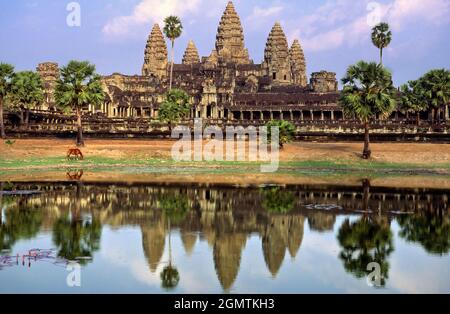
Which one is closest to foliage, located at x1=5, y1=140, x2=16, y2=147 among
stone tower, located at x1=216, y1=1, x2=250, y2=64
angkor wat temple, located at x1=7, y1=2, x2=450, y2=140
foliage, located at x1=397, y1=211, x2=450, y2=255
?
angkor wat temple, located at x1=7, y1=2, x2=450, y2=140

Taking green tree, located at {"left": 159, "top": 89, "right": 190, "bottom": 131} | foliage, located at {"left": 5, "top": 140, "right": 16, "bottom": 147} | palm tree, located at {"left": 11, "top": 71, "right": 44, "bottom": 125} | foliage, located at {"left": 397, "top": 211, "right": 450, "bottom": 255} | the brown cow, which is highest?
palm tree, located at {"left": 11, "top": 71, "right": 44, "bottom": 125}

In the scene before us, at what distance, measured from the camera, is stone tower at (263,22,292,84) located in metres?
158

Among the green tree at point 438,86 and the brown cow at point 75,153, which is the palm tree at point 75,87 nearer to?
the brown cow at point 75,153

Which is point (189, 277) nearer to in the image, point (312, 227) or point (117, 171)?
point (312, 227)

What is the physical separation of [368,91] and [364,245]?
39645 millimetres

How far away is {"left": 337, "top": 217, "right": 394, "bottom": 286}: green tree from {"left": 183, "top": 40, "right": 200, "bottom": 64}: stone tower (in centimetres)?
14841

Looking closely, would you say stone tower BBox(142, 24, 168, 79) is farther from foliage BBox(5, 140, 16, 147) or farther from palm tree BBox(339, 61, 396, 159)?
palm tree BBox(339, 61, 396, 159)

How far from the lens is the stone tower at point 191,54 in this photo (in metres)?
182

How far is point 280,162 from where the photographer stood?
226 feet

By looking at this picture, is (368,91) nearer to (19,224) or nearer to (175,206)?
(175,206)

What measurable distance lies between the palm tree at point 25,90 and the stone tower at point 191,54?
90775 millimetres

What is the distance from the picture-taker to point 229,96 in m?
128
